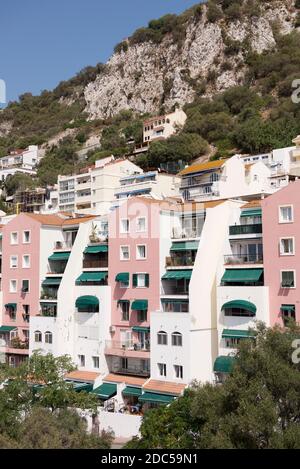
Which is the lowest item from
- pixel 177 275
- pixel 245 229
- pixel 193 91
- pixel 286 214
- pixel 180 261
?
pixel 177 275

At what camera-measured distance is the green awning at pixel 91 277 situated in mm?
41531

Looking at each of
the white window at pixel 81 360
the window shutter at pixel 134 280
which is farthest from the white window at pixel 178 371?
the white window at pixel 81 360

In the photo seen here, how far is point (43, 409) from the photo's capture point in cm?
2589

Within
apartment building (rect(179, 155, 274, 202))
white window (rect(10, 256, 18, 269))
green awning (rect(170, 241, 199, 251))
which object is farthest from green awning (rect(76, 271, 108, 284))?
apartment building (rect(179, 155, 274, 202))

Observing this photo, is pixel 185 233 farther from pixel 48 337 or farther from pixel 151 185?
pixel 151 185

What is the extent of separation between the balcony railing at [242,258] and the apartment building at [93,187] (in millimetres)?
40083

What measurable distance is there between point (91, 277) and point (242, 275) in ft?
41.9

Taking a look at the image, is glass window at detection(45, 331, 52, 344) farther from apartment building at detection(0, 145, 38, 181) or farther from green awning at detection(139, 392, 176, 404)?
apartment building at detection(0, 145, 38, 181)

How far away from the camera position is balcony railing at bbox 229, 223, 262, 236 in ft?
119

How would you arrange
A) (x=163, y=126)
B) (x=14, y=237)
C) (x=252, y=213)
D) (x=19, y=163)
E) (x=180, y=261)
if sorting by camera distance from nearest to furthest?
1. (x=252, y=213)
2. (x=180, y=261)
3. (x=14, y=237)
4. (x=163, y=126)
5. (x=19, y=163)

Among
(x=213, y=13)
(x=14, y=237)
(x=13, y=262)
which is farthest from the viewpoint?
(x=213, y=13)

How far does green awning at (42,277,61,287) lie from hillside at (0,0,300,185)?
1918 inches

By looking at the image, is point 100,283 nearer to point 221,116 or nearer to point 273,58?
point 221,116

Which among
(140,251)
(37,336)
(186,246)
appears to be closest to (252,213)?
(186,246)
